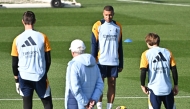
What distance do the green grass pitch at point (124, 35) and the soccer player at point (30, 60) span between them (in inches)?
100

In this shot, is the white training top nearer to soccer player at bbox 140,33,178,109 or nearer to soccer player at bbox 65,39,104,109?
soccer player at bbox 65,39,104,109

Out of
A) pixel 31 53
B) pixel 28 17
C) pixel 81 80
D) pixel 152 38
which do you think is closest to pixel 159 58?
pixel 152 38

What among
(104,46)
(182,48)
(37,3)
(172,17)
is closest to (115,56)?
(104,46)

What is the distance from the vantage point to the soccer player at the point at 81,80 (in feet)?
33.3

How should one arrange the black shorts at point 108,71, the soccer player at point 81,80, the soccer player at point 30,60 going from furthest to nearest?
the black shorts at point 108,71
the soccer player at point 30,60
the soccer player at point 81,80

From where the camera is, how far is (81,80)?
1027 centimetres

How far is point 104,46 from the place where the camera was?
531 inches

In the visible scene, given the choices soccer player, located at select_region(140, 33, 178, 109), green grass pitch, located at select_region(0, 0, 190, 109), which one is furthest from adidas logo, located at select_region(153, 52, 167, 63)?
green grass pitch, located at select_region(0, 0, 190, 109)

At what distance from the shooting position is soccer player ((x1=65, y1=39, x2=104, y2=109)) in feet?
33.3

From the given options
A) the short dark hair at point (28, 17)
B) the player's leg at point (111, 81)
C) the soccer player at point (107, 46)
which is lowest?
the player's leg at point (111, 81)

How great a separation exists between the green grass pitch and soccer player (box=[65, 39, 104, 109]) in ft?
12.9

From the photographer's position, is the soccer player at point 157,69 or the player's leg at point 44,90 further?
the player's leg at point 44,90

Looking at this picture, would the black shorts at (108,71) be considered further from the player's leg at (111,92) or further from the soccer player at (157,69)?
the soccer player at (157,69)

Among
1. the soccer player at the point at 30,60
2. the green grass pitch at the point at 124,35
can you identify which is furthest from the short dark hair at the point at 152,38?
the green grass pitch at the point at 124,35
